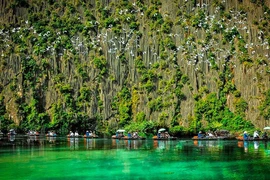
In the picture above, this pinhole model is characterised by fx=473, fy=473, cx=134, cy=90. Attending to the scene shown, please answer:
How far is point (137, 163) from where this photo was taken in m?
29.0

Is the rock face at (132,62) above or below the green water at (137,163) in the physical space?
above

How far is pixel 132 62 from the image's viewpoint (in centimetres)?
6481

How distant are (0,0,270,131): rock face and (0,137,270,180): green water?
21120 mm

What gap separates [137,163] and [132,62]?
36.8m

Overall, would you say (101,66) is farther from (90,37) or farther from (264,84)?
(264,84)

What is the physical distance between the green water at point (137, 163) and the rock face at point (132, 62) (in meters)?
21.1

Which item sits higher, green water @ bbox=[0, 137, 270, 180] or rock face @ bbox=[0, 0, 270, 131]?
rock face @ bbox=[0, 0, 270, 131]

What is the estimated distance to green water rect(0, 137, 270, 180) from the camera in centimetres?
2459

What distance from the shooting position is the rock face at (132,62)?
192 feet

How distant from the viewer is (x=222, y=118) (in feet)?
185

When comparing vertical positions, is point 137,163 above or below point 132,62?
below

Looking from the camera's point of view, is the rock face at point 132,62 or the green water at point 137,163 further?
the rock face at point 132,62

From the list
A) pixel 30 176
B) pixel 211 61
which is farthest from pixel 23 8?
pixel 30 176

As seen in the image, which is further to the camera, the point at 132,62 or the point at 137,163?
the point at 132,62
